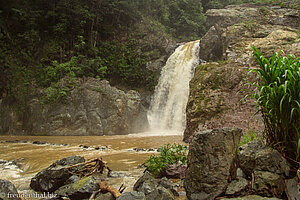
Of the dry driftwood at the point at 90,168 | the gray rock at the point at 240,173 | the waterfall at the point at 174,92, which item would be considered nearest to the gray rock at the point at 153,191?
the gray rock at the point at 240,173

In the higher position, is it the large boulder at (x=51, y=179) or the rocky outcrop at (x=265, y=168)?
the rocky outcrop at (x=265, y=168)

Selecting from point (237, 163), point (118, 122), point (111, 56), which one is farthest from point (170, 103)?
point (237, 163)

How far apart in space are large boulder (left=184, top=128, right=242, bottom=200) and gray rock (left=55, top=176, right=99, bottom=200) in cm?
124

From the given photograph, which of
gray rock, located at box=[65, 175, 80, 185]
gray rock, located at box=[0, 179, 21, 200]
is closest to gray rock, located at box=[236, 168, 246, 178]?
gray rock, located at box=[65, 175, 80, 185]

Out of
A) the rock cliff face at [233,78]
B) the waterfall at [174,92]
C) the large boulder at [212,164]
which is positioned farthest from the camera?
the waterfall at [174,92]

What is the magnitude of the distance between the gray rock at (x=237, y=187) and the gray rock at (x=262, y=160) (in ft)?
0.71

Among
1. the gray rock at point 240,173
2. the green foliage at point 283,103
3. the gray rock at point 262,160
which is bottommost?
the gray rock at point 240,173

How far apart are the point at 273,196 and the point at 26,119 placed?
1288 centimetres

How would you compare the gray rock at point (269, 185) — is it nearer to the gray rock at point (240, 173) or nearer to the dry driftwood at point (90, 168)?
the gray rock at point (240, 173)

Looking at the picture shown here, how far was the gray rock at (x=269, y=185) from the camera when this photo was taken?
208cm

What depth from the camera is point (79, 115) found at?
11711 mm

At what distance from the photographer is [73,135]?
446 inches

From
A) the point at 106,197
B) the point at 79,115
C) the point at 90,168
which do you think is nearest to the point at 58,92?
the point at 79,115

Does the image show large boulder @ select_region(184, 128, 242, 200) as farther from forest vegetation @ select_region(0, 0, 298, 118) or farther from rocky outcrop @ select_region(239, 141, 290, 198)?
forest vegetation @ select_region(0, 0, 298, 118)
